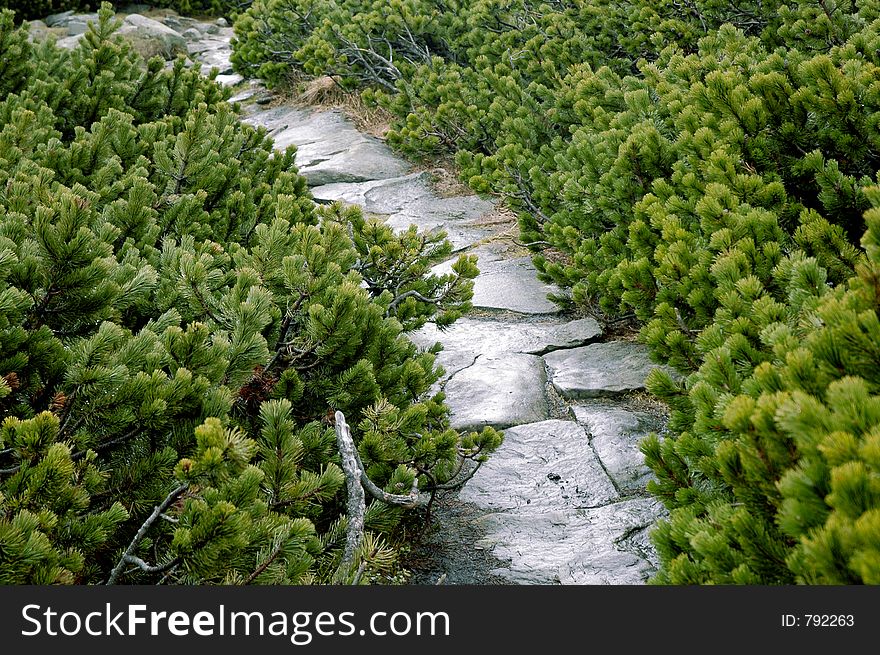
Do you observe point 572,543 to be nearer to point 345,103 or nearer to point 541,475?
point 541,475

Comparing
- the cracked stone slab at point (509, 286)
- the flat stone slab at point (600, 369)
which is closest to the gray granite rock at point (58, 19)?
the cracked stone slab at point (509, 286)

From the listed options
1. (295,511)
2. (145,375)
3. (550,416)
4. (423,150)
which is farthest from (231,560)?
(423,150)

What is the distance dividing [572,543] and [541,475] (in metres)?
0.51

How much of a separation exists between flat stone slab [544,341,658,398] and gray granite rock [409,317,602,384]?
14 centimetres

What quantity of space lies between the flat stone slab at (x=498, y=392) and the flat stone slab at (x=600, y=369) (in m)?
0.13

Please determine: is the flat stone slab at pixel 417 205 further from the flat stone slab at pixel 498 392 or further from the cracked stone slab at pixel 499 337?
the flat stone slab at pixel 498 392

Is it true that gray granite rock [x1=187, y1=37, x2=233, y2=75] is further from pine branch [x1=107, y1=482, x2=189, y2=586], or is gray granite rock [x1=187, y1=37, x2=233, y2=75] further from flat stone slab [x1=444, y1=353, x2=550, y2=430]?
pine branch [x1=107, y1=482, x2=189, y2=586]

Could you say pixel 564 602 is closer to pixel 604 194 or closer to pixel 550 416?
pixel 550 416

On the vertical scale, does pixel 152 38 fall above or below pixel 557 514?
above

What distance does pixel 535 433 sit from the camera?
12.0 ft

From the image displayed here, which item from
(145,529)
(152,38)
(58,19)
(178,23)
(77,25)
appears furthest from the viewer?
(178,23)

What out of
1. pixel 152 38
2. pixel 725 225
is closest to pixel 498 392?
pixel 725 225

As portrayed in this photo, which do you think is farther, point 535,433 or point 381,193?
point 381,193

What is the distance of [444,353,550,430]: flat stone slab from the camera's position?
12.3 ft
